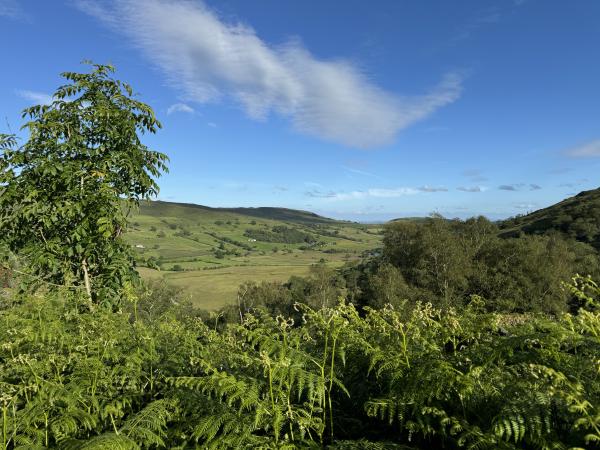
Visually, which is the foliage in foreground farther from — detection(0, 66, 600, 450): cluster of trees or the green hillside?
the green hillside

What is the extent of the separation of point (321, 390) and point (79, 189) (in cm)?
619

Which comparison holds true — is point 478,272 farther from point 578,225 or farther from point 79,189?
point 79,189

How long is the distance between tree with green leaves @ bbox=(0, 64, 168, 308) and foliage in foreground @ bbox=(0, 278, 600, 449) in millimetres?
1727

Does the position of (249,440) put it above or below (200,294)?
above

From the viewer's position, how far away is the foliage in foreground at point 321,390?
3588 mm

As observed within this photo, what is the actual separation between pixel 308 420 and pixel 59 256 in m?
6.51

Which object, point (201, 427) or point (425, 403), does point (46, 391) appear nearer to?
point (201, 427)

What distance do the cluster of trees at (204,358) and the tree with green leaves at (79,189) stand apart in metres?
0.03

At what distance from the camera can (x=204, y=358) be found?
229 inches

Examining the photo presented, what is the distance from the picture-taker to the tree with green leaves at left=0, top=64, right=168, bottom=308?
7.56 meters

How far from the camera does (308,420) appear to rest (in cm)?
391

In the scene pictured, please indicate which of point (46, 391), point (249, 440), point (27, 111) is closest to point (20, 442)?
point (46, 391)

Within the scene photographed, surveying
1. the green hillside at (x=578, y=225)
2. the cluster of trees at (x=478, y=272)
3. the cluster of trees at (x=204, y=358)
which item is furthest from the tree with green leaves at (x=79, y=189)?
the green hillside at (x=578, y=225)

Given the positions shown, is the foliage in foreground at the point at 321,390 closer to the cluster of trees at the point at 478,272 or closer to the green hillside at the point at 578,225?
the cluster of trees at the point at 478,272
